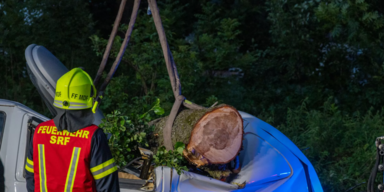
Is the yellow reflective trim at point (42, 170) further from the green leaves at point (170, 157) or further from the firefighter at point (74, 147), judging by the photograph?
the green leaves at point (170, 157)

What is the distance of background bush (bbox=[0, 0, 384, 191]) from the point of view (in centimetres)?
603

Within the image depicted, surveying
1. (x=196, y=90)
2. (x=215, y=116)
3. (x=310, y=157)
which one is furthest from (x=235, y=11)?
(x=215, y=116)

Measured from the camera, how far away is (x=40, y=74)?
9.70ft

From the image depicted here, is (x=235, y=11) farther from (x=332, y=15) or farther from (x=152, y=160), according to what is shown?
(x=152, y=160)

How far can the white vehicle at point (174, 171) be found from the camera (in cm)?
249

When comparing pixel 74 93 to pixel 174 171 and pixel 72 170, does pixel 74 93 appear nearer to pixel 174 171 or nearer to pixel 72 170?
pixel 72 170

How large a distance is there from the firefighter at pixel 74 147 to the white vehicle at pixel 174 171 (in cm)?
48

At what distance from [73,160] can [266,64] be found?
7.03 meters

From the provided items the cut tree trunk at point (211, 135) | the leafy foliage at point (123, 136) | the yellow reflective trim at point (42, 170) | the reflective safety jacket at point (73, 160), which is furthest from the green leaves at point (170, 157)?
the yellow reflective trim at point (42, 170)

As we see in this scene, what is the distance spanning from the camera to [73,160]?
1.98 meters

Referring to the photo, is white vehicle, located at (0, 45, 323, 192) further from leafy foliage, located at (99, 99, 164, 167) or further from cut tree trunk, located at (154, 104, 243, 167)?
leafy foliage, located at (99, 99, 164, 167)

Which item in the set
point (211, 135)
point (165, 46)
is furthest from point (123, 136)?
point (165, 46)

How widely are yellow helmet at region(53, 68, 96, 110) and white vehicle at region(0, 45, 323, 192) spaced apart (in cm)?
70

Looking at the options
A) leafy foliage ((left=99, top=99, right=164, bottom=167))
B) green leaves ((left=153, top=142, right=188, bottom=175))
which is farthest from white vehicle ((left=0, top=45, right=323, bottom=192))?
leafy foliage ((left=99, top=99, right=164, bottom=167))
